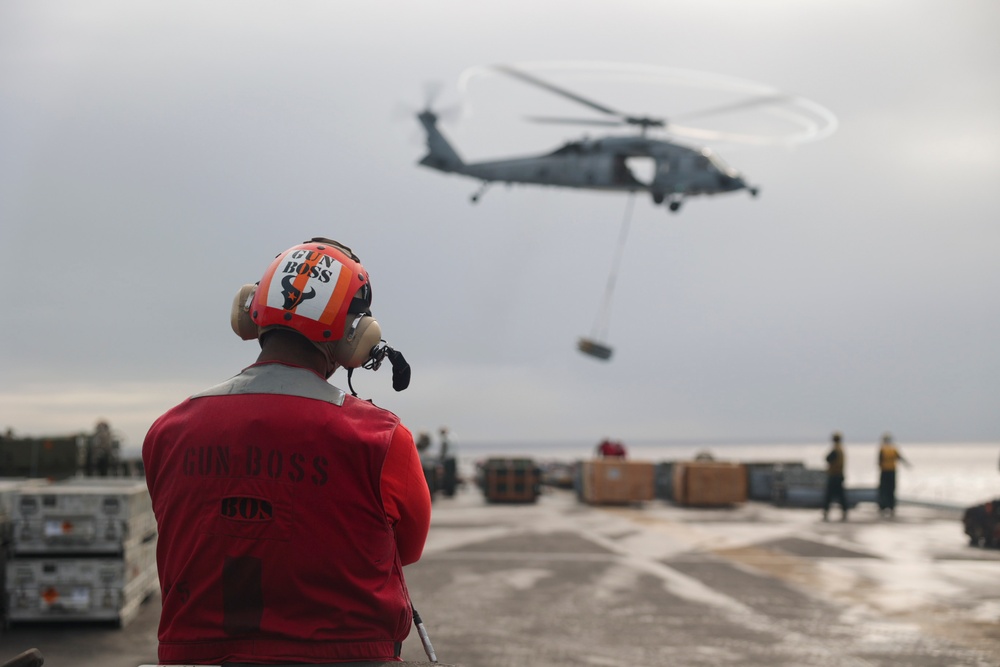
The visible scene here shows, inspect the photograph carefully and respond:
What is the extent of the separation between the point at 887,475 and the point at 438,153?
23.8 meters

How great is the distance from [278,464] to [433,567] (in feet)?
35.4

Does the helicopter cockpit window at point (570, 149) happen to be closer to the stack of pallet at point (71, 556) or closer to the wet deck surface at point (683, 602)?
the wet deck surface at point (683, 602)

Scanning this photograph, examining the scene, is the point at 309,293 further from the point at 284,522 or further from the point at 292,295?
the point at 284,522

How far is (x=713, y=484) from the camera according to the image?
26.6m

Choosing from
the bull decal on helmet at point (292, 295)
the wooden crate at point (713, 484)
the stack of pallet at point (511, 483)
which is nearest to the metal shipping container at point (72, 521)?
the bull decal on helmet at point (292, 295)

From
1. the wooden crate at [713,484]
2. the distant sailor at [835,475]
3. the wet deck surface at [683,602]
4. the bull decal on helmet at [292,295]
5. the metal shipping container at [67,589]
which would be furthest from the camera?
the wooden crate at [713,484]

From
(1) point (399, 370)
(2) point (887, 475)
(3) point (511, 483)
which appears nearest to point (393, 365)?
(1) point (399, 370)

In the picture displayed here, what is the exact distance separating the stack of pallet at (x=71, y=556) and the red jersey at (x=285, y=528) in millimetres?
7038

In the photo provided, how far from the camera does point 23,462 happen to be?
21.6 metres

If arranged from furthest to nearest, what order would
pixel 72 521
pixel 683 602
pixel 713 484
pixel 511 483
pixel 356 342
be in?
1. pixel 511 483
2. pixel 713 484
3. pixel 683 602
4. pixel 72 521
5. pixel 356 342

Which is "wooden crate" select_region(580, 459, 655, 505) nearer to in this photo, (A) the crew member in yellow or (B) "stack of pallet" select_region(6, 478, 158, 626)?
(A) the crew member in yellow

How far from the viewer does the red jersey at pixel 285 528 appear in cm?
260

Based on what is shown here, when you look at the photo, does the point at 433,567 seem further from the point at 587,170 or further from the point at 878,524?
the point at 587,170

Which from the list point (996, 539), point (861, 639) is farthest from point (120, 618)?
point (996, 539)
